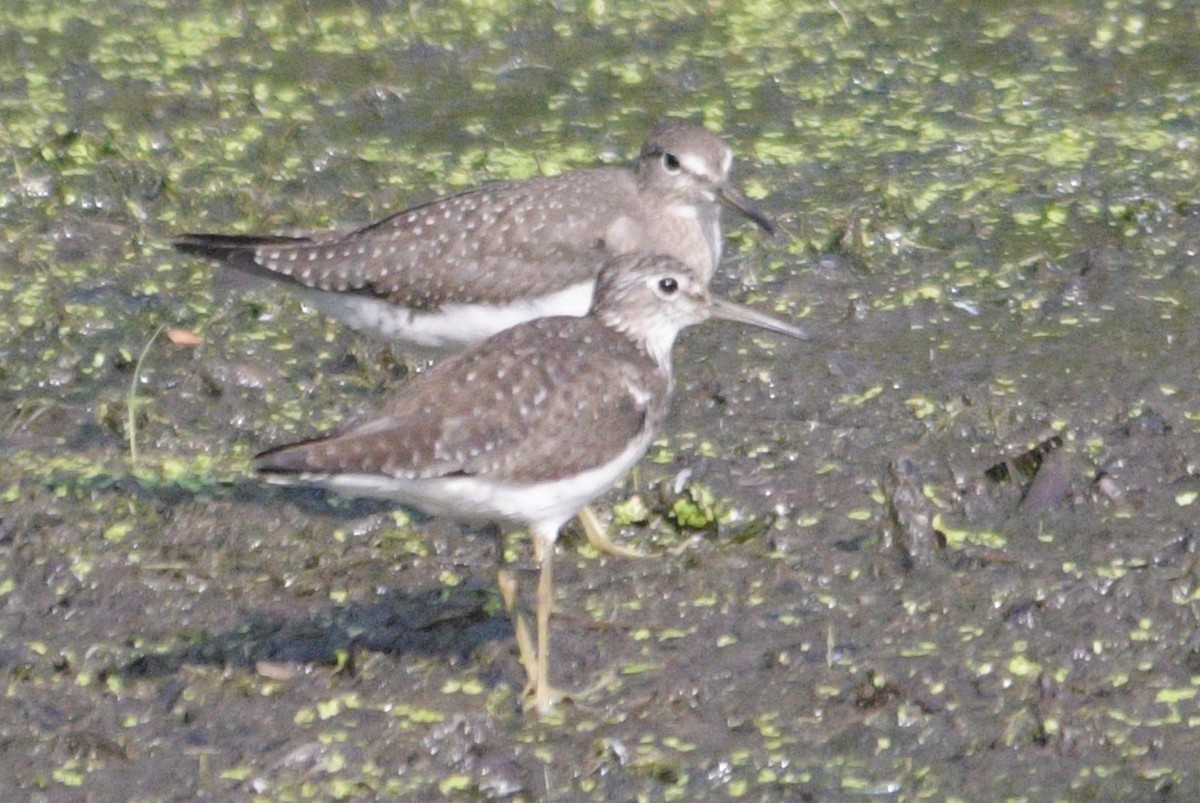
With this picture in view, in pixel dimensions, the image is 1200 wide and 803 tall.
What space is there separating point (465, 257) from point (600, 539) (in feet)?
3.92

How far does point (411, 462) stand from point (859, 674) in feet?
4.62

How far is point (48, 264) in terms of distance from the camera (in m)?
7.88

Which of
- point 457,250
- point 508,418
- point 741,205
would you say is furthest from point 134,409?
point 741,205

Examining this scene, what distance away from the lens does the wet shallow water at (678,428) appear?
521cm

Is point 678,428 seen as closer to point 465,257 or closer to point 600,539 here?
point 600,539

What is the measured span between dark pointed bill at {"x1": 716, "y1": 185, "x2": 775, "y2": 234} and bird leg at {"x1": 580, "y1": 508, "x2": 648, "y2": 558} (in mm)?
1513

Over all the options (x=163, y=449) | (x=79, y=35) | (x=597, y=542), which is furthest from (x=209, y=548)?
(x=79, y=35)

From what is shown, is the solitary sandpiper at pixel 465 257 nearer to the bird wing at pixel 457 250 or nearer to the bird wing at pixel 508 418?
the bird wing at pixel 457 250

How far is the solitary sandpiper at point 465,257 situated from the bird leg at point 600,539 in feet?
2.52

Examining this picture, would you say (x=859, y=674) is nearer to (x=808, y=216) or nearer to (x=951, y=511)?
(x=951, y=511)

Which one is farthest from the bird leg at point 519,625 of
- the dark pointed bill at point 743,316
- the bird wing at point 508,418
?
the dark pointed bill at point 743,316

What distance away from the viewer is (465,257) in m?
6.73

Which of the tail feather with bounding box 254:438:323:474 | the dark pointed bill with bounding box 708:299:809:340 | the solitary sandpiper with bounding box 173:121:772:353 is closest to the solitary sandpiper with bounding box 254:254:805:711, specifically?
the tail feather with bounding box 254:438:323:474

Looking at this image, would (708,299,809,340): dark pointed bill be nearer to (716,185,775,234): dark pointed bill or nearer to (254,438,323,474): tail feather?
(716,185,775,234): dark pointed bill
